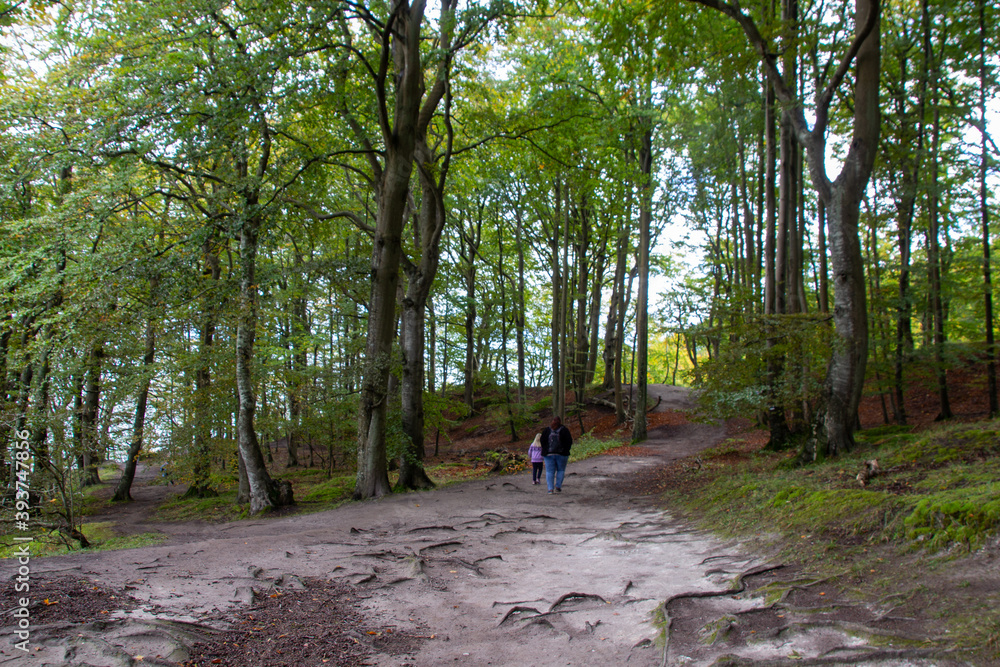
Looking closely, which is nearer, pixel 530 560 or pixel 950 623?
pixel 950 623

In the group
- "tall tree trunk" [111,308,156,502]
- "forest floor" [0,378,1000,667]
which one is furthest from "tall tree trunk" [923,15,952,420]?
"tall tree trunk" [111,308,156,502]

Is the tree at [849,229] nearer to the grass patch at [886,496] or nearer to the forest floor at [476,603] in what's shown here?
the grass patch at [886,496]

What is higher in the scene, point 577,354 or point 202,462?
point 577,354

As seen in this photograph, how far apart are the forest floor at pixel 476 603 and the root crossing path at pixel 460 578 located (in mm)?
21

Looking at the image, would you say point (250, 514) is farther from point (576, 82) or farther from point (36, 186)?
point (576, 82)

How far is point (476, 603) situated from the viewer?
482 centimetres

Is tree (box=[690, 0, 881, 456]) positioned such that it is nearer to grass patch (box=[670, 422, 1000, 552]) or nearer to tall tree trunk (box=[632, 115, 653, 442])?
grass patch (box=[670, 422, 1000, 552])

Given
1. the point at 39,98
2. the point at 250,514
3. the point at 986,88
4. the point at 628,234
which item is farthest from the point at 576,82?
the point at 250,514

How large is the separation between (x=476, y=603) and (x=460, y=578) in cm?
→ 87

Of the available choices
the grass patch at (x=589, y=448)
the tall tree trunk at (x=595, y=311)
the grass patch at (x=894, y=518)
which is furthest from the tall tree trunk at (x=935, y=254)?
the tall tree trunk at (x=595, y=311)

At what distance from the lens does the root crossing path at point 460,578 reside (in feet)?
11.8

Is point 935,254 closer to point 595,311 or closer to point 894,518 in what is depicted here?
point 894,518

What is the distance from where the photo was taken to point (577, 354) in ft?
92.8

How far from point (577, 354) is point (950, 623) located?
82.9ft
